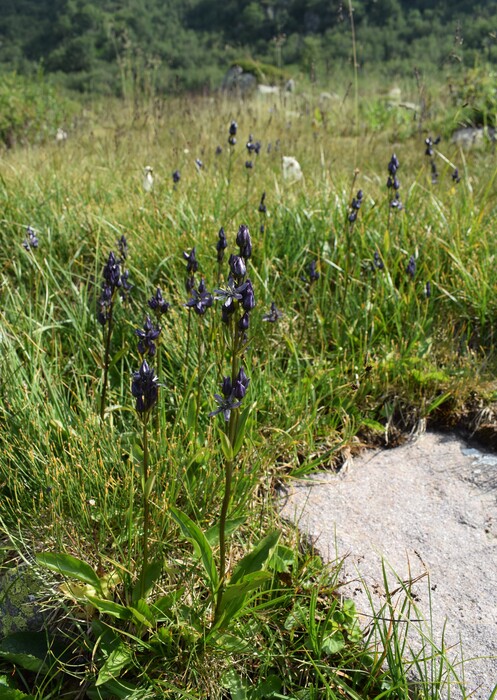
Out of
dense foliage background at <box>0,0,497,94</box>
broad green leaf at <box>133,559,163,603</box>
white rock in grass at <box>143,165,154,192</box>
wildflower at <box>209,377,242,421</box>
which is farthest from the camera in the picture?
dense foliage background at <box>0,0,497,94</box>

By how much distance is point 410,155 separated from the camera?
284 inches

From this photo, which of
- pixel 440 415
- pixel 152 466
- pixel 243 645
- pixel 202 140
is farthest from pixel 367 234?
pixel 202 140

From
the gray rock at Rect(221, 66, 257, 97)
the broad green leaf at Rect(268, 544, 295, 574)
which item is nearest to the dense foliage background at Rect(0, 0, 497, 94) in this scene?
the gray rock at Rect(221, 66, 257, 97)

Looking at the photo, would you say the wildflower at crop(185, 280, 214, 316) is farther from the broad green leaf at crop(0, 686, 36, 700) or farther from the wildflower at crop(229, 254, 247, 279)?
the broad green leaf at crop(0, 686, 36, 700)

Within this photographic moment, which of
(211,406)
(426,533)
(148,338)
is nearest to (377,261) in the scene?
(211,406)

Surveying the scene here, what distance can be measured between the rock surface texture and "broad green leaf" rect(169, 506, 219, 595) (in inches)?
19.4

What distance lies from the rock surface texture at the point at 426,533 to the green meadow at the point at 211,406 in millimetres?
70

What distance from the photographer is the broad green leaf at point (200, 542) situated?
162 centimetres

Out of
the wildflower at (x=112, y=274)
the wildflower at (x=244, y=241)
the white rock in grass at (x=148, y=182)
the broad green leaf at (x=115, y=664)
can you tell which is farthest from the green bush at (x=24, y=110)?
the broad green leaf at (x=115, y=664)

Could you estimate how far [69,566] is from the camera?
68.6 inches

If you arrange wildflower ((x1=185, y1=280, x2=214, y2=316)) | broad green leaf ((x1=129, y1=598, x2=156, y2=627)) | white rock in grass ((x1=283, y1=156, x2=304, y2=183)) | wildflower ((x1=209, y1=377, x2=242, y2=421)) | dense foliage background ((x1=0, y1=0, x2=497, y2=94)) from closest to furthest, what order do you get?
wildflower ((x1=209, y1=377, x2=242, y2=421)), broad green leaf ((x1=129, y1=598, x2=156, y2=627)), wildflower ((x1=185, y1=280, x2=214, y2=316)), white rock in grass ((x1=283, y1=156, x2=304, y2=183)), dense foliage background ((x1=0, y1=0, x2=497, y2=94))

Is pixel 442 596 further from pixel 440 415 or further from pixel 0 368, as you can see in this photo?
pixel 0 368

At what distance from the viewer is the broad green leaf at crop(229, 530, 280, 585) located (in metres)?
1.71

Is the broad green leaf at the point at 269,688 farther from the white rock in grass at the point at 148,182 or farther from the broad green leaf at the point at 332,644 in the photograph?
the white rock in grass at the point at 148,182
